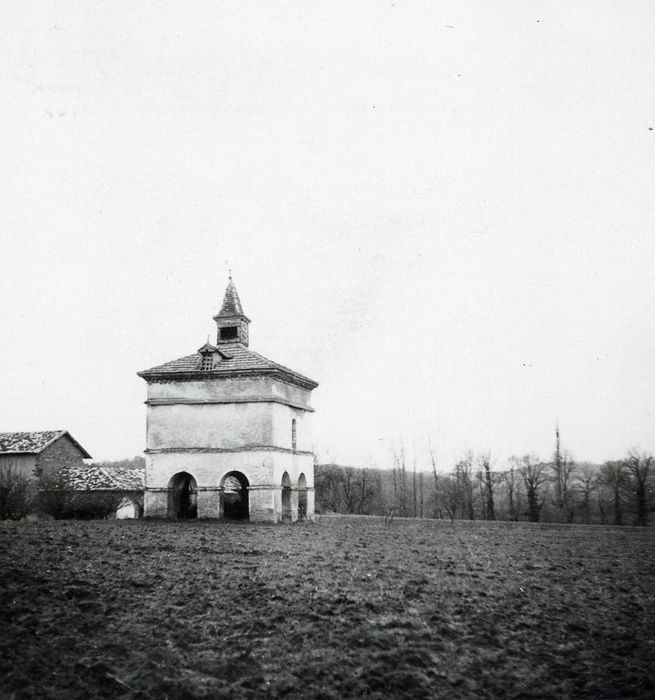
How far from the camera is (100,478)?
43062 mm

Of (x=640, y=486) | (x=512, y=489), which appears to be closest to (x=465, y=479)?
(x=512, y=489)

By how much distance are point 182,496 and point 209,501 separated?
8.34ft

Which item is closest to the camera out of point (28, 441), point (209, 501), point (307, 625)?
point (307, 625)

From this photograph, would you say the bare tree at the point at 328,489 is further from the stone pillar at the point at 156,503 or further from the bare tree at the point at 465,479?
the stone pillar at the point at 156,503

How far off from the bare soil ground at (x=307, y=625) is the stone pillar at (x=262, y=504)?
32.0 feet

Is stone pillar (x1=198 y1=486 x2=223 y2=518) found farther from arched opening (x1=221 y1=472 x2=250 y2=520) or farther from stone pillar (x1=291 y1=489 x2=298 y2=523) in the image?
stone pillar (x1=291 y1=489 x2=298 y2=523)

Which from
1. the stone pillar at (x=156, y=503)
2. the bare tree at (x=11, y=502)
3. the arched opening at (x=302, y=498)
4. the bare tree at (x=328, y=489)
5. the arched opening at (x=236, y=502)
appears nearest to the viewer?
the stone pillar at (x=156, y=503)

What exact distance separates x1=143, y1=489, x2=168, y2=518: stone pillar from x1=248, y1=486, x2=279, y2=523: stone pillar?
3943mm

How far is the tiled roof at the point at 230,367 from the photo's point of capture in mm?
26236

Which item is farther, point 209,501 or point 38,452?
point 38,452

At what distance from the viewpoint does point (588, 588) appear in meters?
12.8

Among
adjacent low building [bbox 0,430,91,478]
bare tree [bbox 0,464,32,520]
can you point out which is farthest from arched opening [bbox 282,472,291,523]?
adjacent low building [bbox 0,430,91,478]

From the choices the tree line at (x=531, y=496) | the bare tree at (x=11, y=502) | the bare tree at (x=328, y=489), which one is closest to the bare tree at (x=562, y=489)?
the tree line at (x=531, y=496)

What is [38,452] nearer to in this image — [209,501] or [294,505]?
[209,501]
